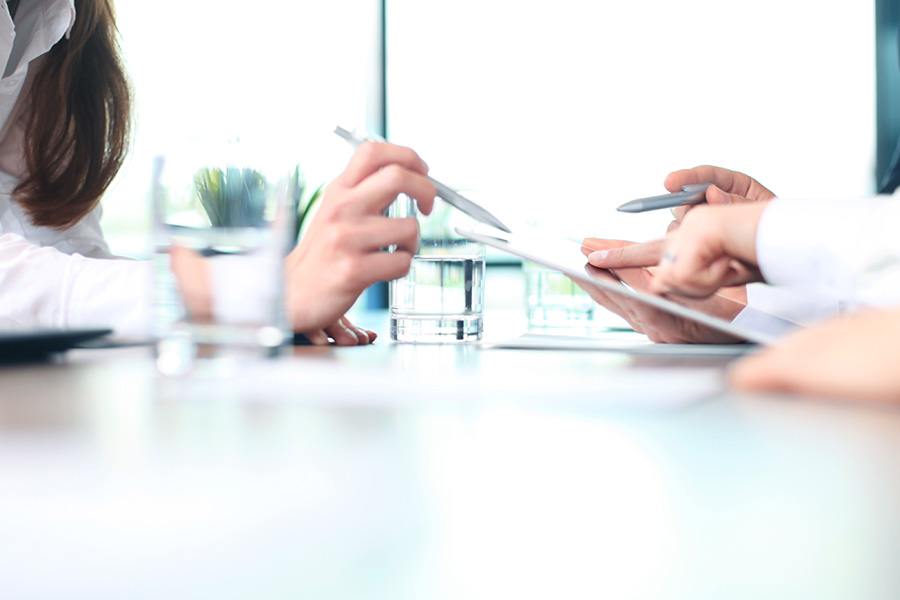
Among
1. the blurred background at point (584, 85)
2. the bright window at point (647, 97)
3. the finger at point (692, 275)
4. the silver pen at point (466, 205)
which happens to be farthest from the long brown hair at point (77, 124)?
the bright window at point (647, 97)

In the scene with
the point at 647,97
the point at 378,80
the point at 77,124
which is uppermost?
the point at 378,80

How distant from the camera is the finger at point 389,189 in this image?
0.56m

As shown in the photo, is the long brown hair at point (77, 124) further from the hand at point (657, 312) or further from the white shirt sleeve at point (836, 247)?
the white shirt sleeve at point (836, 247)

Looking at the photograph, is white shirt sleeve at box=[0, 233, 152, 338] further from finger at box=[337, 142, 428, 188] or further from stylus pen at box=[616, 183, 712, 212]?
stylus pen at box=[616, 183, 712, 212]

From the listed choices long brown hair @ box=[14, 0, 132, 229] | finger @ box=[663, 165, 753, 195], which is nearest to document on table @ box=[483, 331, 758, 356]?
finger @ box=[663, 165, 753, 195]

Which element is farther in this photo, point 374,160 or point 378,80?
point 378,80

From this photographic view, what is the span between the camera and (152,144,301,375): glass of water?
0.39 meters

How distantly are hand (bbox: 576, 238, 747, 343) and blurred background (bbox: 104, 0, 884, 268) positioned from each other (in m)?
1.96

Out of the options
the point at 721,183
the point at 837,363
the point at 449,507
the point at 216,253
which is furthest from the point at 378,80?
the point at 449,507

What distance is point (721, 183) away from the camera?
0.85m

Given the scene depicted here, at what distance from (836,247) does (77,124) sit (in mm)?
1168

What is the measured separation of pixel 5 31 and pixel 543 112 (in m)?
2.22

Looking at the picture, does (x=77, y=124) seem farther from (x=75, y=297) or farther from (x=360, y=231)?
(x=360, y=231)

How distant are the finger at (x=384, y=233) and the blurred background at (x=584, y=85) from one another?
2055 mm
